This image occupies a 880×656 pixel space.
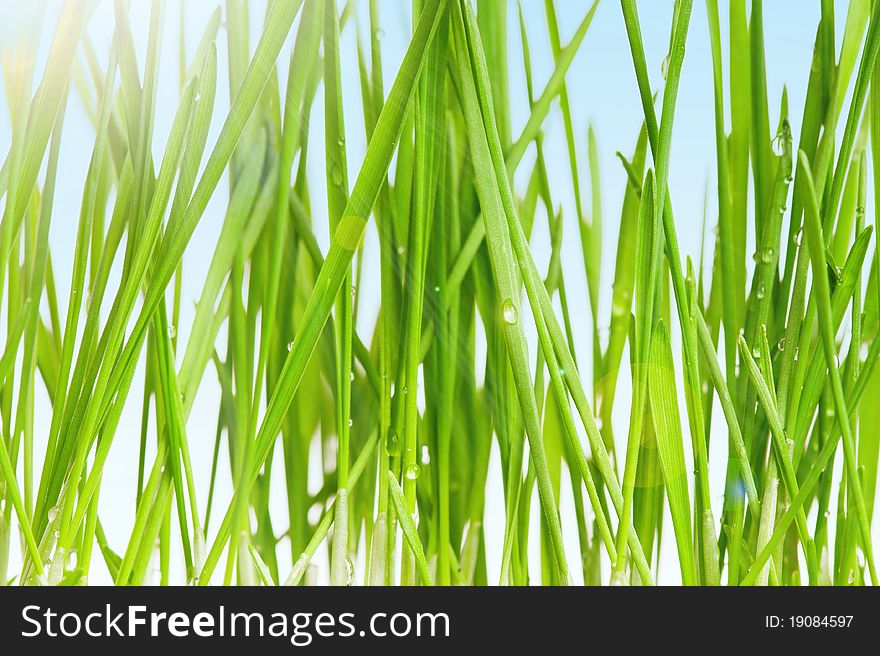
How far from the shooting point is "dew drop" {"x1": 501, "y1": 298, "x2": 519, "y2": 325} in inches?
12.0

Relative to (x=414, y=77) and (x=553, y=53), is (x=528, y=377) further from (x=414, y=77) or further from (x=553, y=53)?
(x=553, y=53)

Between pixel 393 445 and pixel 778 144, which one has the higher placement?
pixel 778 144

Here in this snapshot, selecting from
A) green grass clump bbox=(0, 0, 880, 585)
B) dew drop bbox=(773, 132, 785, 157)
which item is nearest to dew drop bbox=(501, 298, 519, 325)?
green grass clump bbox=(0, 0, 880, 585)

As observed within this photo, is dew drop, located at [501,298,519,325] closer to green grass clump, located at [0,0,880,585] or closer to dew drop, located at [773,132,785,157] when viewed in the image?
green grass clump, located at [0,0,880,585]

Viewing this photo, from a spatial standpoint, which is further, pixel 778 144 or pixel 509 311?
pixel 778 144

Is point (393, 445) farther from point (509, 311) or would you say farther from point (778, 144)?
point (778, 144)

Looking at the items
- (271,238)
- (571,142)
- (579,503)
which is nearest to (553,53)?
Answer: (571,142)

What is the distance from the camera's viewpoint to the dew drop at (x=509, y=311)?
304 millimetres

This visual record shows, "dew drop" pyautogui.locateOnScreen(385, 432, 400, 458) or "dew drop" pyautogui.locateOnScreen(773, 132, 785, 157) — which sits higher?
"dew drop" pyautogui.locateOnScreen(773, 132, 785, 157)

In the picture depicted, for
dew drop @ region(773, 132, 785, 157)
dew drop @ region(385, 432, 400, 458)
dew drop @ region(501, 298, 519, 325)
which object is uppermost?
dew drop @ region(773, 132, 785, 157)

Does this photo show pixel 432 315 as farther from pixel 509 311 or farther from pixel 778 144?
pixel 778 144

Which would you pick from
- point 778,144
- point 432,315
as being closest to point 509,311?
point 432,315

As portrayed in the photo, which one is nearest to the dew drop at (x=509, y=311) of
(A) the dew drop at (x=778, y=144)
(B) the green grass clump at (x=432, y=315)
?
(B) the green grass clump at (x=432, y=315)

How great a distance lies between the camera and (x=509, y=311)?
304 millimetres
